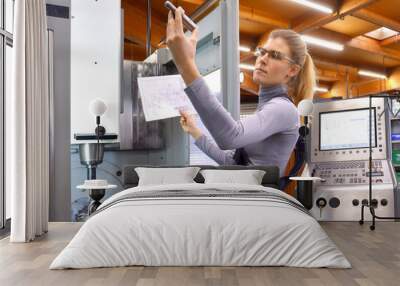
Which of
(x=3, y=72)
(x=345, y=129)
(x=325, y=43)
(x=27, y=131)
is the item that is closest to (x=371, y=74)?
(x=325, y=43)

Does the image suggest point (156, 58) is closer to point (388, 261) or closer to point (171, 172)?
point (171, 172)

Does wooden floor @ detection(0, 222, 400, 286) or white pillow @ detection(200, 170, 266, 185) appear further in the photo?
white pillow @ detection(200, 170, 266, 185)

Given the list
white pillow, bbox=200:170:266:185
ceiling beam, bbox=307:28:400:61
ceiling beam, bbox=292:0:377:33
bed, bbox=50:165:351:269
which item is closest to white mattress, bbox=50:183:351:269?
bed, bbox=50:165:351:269

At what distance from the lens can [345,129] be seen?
4496mm

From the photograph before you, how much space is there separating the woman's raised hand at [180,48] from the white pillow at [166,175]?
33.5 inches

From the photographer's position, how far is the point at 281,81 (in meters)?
3.98

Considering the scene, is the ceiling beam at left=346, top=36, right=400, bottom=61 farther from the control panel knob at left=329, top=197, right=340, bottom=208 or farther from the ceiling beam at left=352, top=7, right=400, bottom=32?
the control panel knob at left=329, top=197, right=340, bottom=208

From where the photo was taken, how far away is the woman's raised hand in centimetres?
365

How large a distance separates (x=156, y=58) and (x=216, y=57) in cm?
81

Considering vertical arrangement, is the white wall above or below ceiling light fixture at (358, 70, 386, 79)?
below

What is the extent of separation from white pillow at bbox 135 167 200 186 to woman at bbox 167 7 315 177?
0.25 m

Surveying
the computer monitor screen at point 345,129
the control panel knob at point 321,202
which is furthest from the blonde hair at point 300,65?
the control panel knob at point 321,202

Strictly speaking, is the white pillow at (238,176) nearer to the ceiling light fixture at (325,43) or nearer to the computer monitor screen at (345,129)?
the computer monitor screen at (345,129)

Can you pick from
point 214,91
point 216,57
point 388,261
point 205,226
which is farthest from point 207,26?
point 388,261
